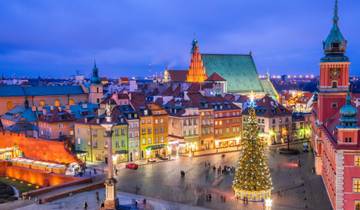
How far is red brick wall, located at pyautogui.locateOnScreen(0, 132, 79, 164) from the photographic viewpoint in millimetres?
49688

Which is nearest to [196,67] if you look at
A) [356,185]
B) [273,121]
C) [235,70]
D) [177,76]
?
[235,70]

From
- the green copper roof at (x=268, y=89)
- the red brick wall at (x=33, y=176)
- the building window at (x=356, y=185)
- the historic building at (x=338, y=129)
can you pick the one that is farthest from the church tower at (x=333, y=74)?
the green copper roof at (x=268, y=89)

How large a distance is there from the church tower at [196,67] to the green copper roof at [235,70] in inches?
44.6

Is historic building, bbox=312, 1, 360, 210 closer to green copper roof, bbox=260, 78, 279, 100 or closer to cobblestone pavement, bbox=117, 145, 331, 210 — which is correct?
cobblestone pavement, bbox=117, 145, 331, 210

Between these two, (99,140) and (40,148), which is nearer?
(40,148)

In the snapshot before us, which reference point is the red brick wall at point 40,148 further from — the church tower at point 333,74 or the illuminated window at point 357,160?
the illuminated window at point 357,160

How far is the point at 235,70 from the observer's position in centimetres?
9919

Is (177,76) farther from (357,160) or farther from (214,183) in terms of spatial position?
(357,160)

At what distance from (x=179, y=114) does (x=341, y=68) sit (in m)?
23.7

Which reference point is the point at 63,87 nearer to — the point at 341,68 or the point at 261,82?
the point at 261,82

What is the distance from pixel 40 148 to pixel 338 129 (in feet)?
113

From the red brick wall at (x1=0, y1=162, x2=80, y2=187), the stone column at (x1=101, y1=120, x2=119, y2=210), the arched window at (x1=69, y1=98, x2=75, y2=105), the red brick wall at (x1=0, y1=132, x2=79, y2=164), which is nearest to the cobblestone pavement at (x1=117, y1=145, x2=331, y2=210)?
the red brick wall at (x1=0, y1=162, x2=80, y2=187)

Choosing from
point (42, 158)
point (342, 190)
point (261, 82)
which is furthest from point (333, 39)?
point (261, 82)

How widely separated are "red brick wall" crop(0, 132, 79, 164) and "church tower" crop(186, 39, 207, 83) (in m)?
46.4
